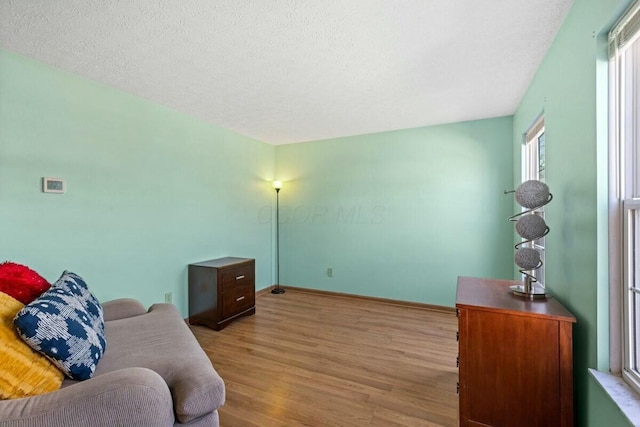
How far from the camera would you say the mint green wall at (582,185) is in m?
1.15

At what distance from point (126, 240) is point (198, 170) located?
3.56ft

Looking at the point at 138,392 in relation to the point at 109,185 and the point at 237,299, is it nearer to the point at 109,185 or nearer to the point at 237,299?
the point at 109,185

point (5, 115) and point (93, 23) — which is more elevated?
point (93, 23)

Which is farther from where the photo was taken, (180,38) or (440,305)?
(440,305)

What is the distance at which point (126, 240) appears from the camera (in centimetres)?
257

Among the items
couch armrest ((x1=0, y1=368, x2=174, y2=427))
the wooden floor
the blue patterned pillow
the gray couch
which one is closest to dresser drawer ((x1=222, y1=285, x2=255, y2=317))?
the wooden floor

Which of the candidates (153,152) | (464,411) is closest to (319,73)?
(153,152)

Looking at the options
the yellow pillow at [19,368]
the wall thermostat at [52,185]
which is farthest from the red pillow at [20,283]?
the wall thermostat at [52,185]

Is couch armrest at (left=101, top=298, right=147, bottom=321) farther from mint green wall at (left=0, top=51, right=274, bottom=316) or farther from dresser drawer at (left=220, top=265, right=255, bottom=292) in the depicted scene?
dresser drawer at (left=220, top=265, right=255, bottom=292)

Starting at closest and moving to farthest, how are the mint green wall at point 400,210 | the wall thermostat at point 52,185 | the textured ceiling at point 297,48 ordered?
the textured ceiling at point 297,48 → the wall thermostat at point 52,185 → the mint green wall at point 400,210

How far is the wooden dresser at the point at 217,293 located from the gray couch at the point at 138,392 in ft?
4.11

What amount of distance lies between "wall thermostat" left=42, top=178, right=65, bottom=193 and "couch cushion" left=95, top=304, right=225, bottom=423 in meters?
1.15

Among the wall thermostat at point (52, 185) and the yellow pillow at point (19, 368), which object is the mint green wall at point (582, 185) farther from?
the wall thermostat at point (52, 185)

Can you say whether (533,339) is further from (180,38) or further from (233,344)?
(180,38)
